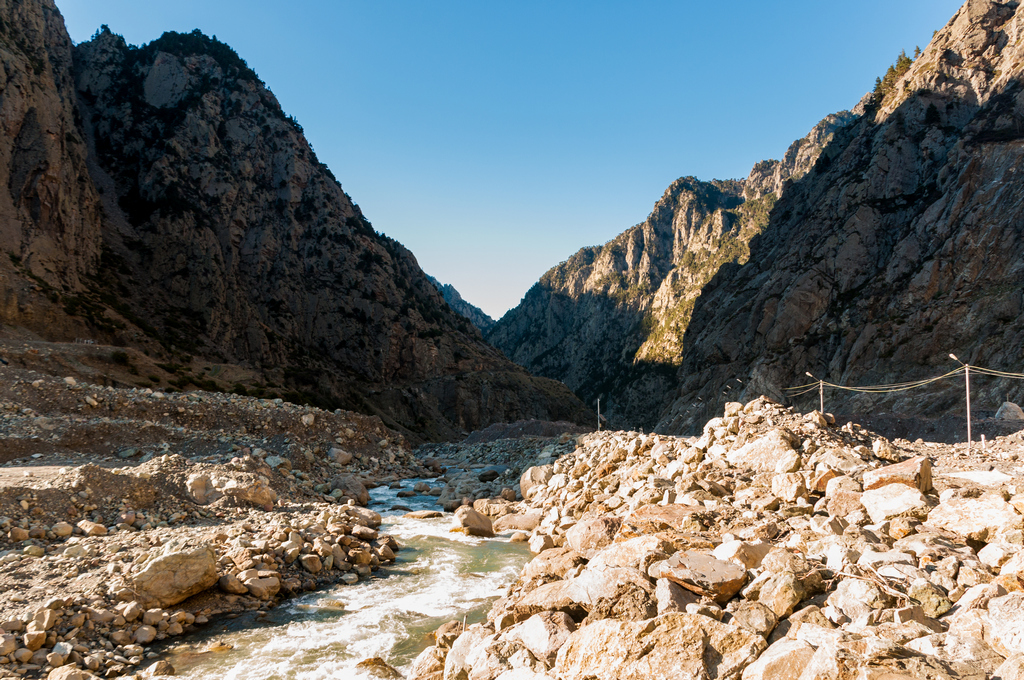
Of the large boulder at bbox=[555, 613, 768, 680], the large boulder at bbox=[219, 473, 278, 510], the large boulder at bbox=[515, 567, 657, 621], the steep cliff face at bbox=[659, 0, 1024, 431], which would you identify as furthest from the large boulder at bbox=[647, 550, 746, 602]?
the steep cliff face at bbox=[659, 0, 1024, 431]

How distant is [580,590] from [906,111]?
7476 centimetres

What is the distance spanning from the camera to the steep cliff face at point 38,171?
45031 mm

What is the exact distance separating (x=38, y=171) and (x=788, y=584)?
6199cm

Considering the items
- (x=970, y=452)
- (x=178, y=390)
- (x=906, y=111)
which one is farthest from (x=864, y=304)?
(x=178, y=390)

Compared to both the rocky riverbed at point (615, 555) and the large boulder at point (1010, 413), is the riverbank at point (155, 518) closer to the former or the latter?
the rocky riverbed at point (615, 555)

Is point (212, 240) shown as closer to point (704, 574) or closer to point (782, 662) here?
point (704, 574)

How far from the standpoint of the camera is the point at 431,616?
399 inches

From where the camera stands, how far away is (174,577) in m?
9.77

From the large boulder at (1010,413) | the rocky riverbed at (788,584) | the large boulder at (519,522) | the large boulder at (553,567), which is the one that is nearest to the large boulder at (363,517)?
the large boulder at (519,522)

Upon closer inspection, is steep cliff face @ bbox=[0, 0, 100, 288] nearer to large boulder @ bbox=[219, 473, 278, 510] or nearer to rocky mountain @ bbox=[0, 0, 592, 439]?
rocky mountain @ bbox=[0, 0, 592, 439]

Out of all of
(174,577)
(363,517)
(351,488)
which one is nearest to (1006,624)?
(174,577)

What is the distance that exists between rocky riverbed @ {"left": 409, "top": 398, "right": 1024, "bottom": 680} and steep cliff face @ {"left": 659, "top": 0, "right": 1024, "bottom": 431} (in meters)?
33.1

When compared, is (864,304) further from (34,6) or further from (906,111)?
(34,6)

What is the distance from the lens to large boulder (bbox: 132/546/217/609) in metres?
9.39
